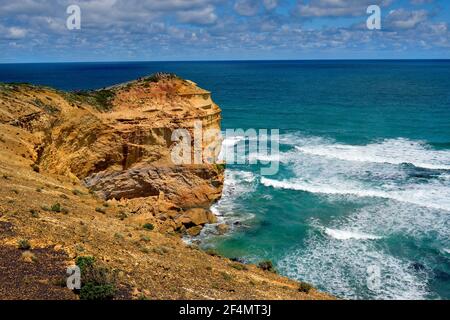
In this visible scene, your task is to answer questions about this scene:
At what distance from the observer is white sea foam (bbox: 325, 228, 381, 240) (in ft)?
98.4

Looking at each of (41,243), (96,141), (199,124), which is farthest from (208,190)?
(41,243)

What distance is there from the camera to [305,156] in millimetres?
49156

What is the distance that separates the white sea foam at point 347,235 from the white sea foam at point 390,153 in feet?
59.3

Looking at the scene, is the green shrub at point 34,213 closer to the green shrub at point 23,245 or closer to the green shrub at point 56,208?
the green shrub at point 56,208

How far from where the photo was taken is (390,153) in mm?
49312

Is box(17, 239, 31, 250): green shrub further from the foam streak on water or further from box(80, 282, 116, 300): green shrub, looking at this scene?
the foam streak on water

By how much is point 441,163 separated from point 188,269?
39.4 meters

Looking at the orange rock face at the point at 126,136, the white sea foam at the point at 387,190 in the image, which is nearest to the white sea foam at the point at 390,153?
the white sea foam at the point at 387,190

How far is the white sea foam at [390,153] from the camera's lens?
4644cm

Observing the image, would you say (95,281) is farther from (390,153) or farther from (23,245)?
(390,153)

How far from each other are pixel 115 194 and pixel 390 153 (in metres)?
33.6

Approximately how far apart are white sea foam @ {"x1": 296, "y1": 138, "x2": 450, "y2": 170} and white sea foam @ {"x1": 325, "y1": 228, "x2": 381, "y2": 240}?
59.3ft
